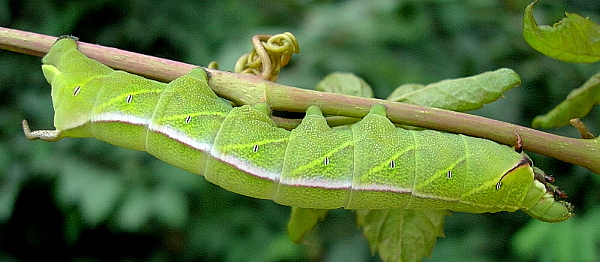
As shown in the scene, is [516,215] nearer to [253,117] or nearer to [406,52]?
[406,52]

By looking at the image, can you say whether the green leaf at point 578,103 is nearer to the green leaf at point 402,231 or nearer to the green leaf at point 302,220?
the green leaf at point 402,231

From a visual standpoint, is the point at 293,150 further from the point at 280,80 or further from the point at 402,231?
the point at 280,80

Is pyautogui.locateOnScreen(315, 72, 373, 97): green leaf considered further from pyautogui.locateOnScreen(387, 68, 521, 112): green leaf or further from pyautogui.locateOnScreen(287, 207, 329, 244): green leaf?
pyautogui.locateOnScreen(287, 207, 329, 244): green leaf

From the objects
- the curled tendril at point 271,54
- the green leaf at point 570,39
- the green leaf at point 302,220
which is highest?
the green leaf at point 570,39

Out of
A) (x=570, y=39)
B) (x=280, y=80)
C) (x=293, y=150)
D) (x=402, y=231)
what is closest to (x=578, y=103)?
(x=570, y=39)

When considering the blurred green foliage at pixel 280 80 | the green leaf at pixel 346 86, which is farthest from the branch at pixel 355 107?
the blurred green foliage at pixel 280 80

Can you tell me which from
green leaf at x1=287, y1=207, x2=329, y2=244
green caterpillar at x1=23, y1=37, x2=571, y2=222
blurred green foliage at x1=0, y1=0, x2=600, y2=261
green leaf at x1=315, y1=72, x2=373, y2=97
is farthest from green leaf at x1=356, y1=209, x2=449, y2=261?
blurred green foliage at x1=0, y1=0, x2=600, y2=261
